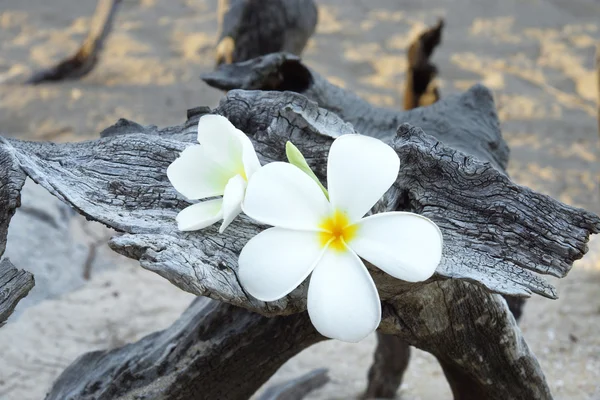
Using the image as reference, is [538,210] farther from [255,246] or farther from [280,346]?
[280,346]

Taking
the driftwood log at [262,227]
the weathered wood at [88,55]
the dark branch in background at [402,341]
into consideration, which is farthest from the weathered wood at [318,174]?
the weathered wood at [88,55]

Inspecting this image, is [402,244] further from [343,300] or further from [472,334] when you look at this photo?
[472,334]

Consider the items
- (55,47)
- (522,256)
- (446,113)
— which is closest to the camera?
(522,256)

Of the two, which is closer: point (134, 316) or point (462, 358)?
point (462, 358)

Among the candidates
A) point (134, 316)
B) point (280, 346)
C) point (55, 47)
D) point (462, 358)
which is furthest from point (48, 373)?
point (55, 47)

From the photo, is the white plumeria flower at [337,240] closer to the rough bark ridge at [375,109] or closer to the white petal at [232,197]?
the white petal at [232,197]

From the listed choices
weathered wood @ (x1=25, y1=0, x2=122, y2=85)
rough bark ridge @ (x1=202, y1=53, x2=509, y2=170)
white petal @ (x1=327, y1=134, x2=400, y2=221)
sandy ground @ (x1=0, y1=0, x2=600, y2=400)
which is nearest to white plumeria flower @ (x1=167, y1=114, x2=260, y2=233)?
white petal @ (x1=327, y1=134, x2=400, y2=221)
